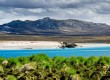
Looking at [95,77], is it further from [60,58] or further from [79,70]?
[60,58]

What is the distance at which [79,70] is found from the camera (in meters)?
16.2

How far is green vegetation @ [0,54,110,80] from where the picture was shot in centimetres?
1559

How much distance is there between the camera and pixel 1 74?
15875 mm

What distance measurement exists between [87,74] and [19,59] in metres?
3.04

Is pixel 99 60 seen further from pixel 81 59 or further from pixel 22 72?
pixel 22 72

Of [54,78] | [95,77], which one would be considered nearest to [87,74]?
[95,77]

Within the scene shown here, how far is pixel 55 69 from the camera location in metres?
15.9

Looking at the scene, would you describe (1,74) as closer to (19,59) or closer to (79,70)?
(19,59)

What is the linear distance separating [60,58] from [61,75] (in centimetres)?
198

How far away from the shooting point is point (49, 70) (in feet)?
51.7

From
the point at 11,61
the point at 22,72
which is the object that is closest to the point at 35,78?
the point at 22,72

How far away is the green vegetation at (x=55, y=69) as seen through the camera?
1559 centimetres

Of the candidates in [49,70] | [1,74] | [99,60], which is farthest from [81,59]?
[1,74]

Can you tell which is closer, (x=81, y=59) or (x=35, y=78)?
(x=35, y=78)
